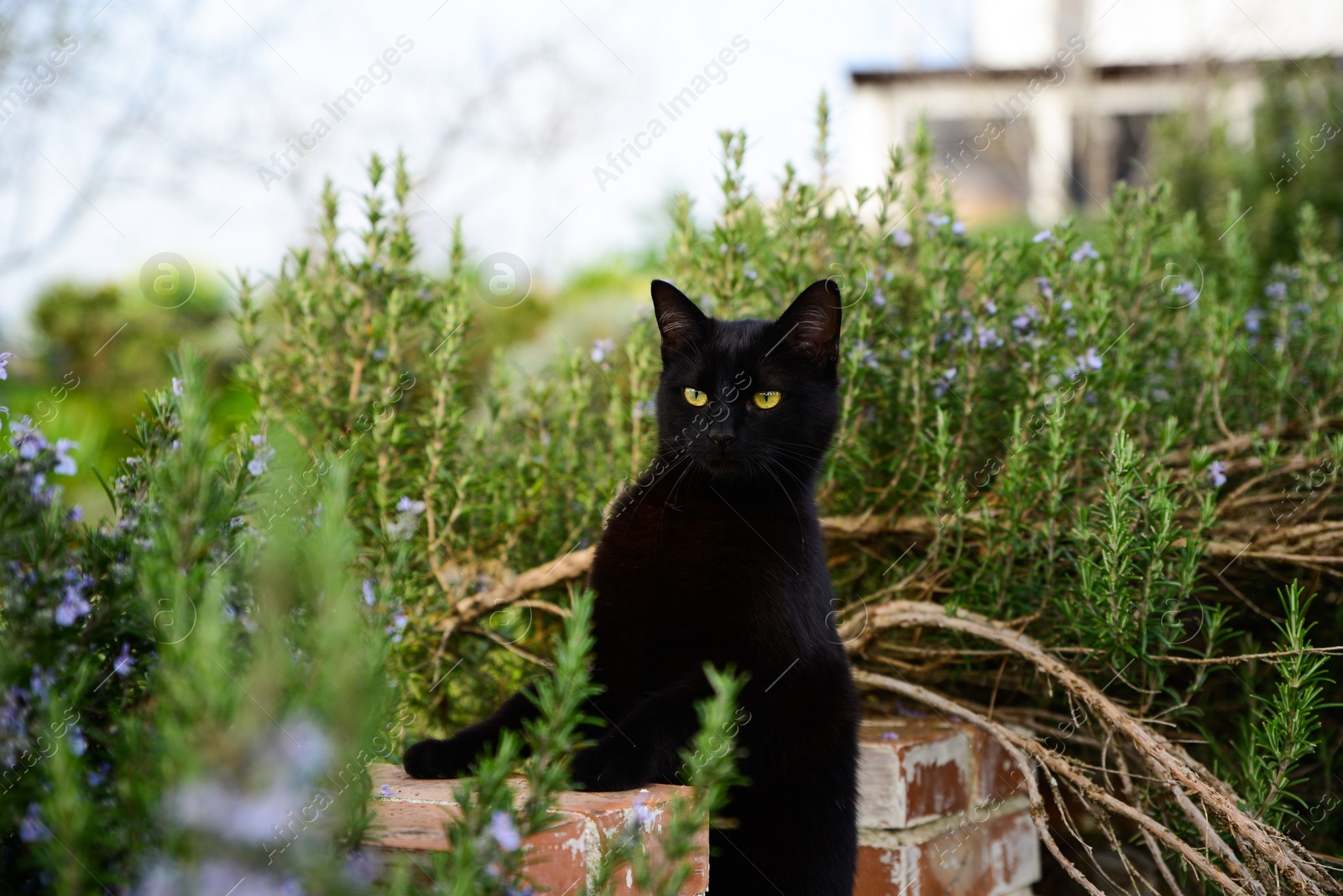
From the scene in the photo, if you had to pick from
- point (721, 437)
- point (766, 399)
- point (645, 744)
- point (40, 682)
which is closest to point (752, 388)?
point (766, 399)

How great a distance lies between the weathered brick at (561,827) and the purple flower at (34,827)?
32cm

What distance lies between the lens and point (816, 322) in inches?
80.9

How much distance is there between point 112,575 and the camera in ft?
3.45

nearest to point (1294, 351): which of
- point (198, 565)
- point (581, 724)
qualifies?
point (581, 724)

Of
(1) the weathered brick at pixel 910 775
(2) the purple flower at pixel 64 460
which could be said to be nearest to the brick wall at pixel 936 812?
(1) the weathered brick at pixel 910 775

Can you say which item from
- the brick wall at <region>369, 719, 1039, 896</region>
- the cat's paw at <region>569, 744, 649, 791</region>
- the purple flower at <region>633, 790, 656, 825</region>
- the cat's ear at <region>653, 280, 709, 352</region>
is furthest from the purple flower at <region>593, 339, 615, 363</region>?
the purple flower at <region>633, 790, 656, 825</region>

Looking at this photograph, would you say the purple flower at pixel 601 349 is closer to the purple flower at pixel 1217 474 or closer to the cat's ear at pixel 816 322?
the cat's ear at pixel 816 322

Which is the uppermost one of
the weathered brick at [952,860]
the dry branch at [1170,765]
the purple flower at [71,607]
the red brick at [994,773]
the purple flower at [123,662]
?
the purple flower at [71,607]

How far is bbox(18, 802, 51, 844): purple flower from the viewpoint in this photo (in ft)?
3.06

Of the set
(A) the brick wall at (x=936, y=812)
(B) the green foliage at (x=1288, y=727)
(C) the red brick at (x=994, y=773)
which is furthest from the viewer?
(C) the red brick at (x=994, y=773)

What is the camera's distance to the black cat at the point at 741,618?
5.32ft

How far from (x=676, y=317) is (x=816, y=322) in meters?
0.31

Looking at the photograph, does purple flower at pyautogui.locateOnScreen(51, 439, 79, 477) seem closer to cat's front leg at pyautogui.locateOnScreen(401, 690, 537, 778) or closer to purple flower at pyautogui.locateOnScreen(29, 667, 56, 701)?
purple flower at pyautogui.locateOnScreen(29, 667, 56, 701)

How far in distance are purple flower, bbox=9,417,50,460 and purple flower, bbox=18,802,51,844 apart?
0.38 metres
